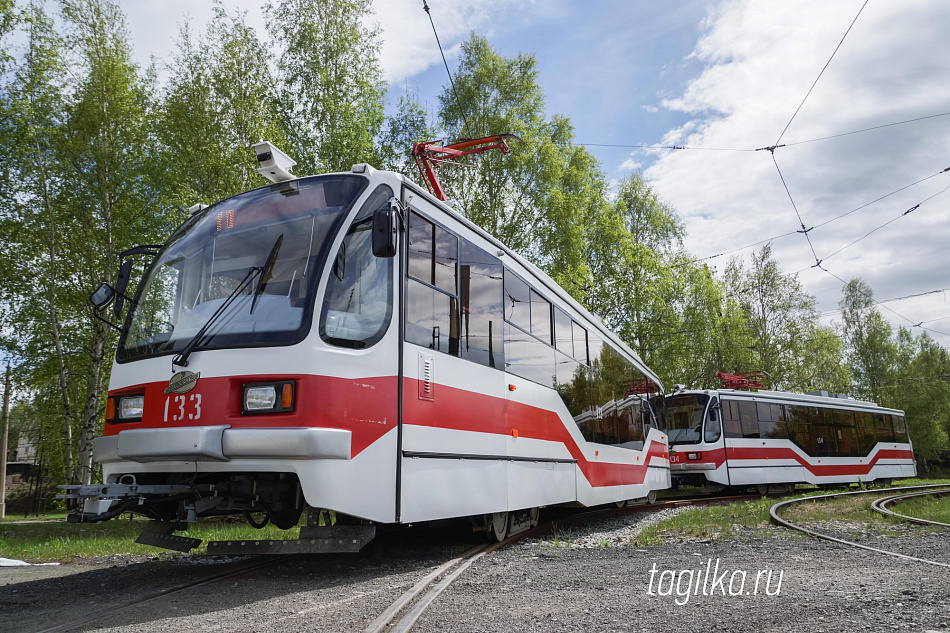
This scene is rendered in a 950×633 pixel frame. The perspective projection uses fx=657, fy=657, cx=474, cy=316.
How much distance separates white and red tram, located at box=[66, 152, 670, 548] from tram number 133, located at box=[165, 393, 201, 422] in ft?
0.05

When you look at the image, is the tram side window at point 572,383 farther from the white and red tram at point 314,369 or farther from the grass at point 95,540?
the grass at point 95,540

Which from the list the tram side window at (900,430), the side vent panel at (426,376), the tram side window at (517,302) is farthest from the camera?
the tram side window at (900,430)

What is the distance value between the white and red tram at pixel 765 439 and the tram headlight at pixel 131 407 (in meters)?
14.5

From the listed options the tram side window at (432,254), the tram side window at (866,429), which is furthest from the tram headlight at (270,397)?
the tram side window at (866,429)

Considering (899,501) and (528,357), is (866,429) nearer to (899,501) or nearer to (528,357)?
(899,501)

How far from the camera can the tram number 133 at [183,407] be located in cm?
479

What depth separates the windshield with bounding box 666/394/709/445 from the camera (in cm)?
1695

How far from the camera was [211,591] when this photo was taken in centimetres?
479

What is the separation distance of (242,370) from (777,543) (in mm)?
5791

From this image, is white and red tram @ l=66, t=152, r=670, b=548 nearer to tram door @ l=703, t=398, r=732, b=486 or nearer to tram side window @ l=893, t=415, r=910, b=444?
tram door @ l=703, t=398, r=732, b=486

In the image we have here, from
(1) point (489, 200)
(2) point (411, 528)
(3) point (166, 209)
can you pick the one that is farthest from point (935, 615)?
(1) point (489, 200)

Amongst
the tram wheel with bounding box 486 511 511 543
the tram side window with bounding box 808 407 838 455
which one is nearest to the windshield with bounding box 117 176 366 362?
the tram wheel with bounding box 486 511 511 543

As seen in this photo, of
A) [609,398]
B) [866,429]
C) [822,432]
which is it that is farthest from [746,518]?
[866,429]

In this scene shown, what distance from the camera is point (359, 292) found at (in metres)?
5.21
